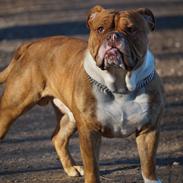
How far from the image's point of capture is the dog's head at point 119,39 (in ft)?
21.5

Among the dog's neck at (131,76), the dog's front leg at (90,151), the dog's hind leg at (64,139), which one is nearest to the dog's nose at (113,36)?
the dog's neck at (131,76)

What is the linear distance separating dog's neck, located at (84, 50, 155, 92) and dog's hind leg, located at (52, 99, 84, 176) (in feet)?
4.05

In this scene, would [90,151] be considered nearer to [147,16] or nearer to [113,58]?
[113,58]

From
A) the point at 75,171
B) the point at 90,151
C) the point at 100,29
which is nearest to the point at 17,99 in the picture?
the point at 75,171

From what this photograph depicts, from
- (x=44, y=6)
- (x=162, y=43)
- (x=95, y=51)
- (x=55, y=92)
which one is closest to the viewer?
(x=95, y=51)

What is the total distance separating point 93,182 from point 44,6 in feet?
65.3

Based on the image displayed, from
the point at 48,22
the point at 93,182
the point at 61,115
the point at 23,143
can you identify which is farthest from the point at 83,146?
the point at 48,22

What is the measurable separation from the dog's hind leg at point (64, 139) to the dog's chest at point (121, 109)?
1.25m

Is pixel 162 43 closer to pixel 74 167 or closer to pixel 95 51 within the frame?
pixel 74 167

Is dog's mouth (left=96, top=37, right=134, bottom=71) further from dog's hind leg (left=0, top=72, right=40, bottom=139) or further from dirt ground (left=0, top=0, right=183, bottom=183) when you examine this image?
dirt ground (left=0, top=0, right=183, bottom=183)

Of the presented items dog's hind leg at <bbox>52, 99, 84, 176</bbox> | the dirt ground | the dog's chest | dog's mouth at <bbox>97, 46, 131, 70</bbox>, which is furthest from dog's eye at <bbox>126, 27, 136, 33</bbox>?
the dirt ground

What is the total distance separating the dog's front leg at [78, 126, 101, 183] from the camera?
7031 millimetres

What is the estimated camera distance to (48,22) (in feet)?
71.4

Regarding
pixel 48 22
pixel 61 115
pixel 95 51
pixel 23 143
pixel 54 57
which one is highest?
pixel 95 51
